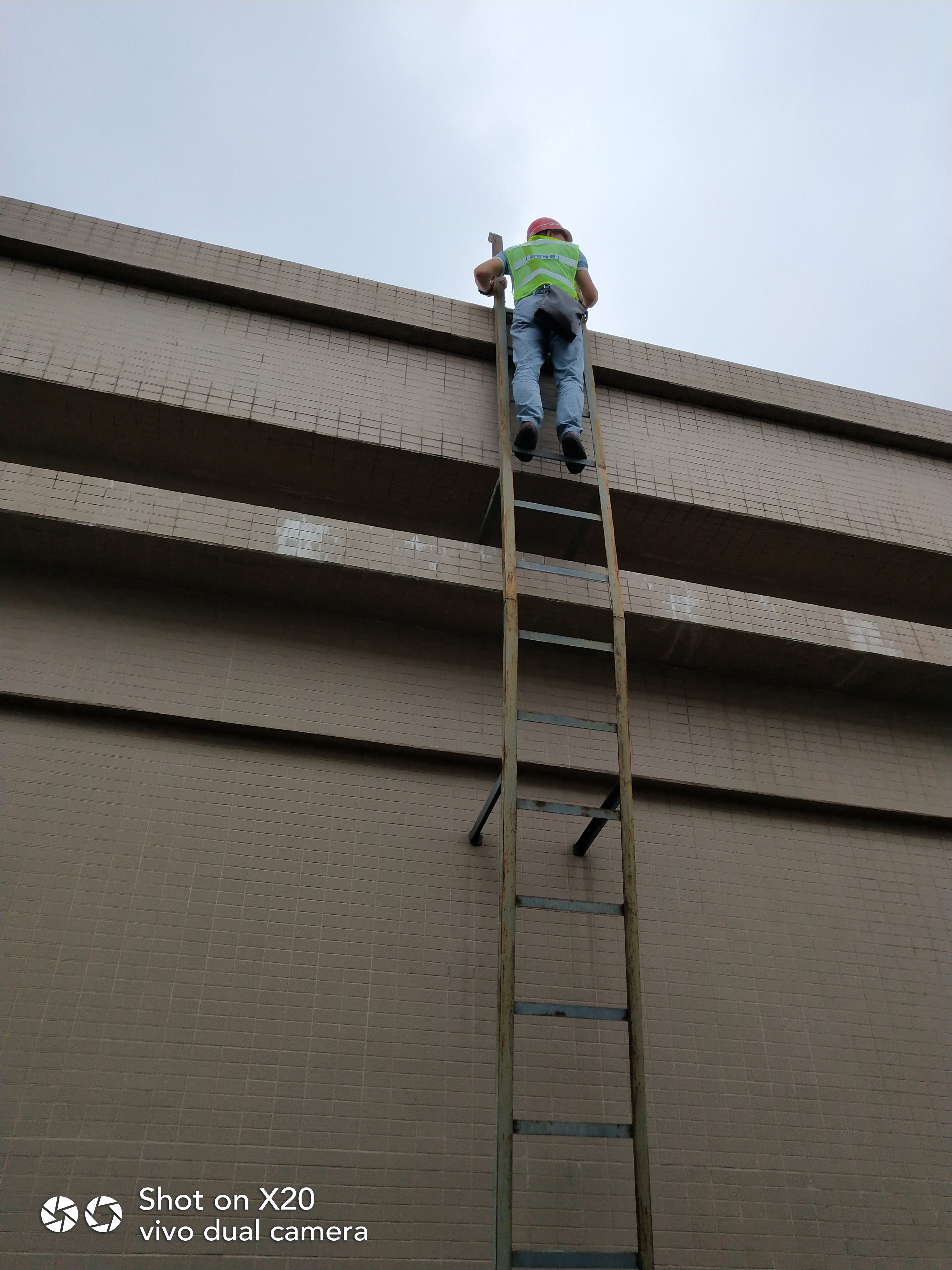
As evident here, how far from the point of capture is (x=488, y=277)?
5.52 meters

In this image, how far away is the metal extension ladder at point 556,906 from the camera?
299cm

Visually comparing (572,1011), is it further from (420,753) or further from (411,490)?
(411,490)

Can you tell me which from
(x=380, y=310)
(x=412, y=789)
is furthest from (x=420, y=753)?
(x=380, y=310)

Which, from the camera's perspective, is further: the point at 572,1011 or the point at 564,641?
the point at 564,641

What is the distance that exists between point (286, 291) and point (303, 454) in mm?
1199

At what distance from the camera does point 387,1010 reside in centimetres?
402

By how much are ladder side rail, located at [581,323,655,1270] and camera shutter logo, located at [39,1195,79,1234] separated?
221 cm

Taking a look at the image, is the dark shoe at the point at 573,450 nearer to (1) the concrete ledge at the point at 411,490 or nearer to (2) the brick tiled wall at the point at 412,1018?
(1) the concrete ledge at the point at 411,490

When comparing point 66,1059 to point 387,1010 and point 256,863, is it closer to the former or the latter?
point 256,863

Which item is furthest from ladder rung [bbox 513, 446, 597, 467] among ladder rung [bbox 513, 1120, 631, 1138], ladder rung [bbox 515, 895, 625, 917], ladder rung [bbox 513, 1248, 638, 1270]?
ladder rung [bbox 513, 1248, 638, 1270]

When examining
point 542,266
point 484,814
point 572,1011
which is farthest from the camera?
point 542,266

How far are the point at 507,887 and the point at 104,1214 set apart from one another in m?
2.07

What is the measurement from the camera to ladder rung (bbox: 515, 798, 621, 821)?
363 cm

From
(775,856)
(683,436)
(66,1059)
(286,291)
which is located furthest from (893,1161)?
(286,291)
